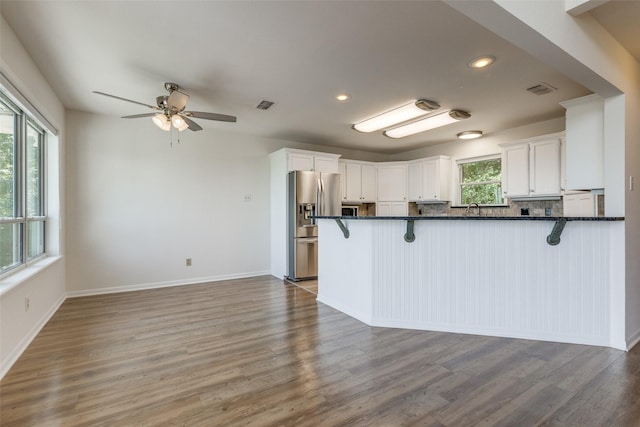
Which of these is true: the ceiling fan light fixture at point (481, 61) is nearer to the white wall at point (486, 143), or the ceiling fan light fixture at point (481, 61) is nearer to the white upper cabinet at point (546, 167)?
the white upper cabinet at point (546, 167)

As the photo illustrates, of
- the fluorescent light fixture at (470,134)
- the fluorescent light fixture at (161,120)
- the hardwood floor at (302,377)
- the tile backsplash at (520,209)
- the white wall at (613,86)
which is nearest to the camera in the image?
the hardwood floor at (302,377)

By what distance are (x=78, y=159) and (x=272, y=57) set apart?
3287 mm

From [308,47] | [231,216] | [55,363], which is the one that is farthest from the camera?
[231,216]

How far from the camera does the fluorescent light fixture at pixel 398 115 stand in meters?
3.78

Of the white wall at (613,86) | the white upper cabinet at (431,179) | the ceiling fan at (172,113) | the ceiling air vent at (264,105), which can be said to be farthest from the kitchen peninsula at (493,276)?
the white upper cabinet at (431,179)

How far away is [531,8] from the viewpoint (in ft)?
5.80

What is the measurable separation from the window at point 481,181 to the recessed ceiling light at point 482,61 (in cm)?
277

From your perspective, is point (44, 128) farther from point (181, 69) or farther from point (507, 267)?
point (507, 267)

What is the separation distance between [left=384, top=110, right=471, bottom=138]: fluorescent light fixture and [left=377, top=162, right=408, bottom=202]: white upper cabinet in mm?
1363

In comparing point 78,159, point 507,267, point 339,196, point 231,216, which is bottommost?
point 507,267

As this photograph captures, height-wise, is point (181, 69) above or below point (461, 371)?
above

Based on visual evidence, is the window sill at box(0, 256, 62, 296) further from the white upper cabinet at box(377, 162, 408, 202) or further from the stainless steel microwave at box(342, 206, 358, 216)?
the white upper cabinet at box(377, 162, 408, 202)

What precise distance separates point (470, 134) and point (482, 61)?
2.57 meters

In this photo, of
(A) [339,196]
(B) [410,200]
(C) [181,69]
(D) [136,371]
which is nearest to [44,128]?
(C) [181,69]
